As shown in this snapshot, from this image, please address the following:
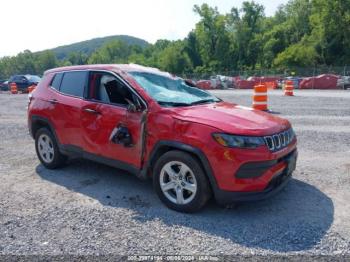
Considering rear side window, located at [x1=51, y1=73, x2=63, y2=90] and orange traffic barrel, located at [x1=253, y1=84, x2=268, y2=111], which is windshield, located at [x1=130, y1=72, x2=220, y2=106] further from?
orange traffic barrel, located at [x1=253, y1=84, x2=268, y2=111]

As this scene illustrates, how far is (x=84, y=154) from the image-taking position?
17.2 ft

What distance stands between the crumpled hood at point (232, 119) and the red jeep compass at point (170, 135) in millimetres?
12

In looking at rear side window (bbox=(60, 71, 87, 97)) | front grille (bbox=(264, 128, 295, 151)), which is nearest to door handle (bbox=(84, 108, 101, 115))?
rear side window (bbox=(60, 71, 87, 97))

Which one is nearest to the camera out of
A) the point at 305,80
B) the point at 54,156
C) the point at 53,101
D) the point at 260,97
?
the point at 53,101

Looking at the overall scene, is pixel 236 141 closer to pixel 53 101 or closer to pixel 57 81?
pixel 53 101

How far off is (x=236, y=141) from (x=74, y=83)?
2.99 m

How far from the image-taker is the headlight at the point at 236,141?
149 inches

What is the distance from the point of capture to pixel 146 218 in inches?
160

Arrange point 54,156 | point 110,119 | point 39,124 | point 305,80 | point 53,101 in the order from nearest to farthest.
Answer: point 110,119 < point 53,101 < point 54,156 < point 39,124 < point 305,80

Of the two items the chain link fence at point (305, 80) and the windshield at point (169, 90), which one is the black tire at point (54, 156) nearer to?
the windshield at point (169, 90)

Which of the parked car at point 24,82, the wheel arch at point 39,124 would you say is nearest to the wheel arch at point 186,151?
the wheel arch at point 39,124

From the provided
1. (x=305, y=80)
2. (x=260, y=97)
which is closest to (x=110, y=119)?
(x=260, y=97)

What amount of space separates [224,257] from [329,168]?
344 cm

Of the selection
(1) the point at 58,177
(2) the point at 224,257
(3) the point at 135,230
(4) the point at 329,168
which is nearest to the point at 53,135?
(1) the point at 58,177
